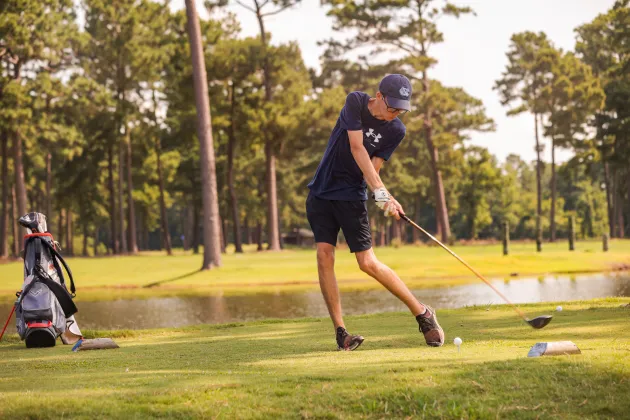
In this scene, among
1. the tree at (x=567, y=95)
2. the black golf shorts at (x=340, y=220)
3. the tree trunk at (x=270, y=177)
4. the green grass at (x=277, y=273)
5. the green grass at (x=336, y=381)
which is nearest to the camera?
the green grass at (x=336, y=381)

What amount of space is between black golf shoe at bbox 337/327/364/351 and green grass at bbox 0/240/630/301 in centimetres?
1849

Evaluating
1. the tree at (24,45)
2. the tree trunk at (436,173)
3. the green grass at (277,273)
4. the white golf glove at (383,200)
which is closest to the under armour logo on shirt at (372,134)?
the white golf glove at (383,200)

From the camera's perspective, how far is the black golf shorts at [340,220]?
781 cm

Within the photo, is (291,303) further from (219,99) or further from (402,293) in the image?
(219,99)

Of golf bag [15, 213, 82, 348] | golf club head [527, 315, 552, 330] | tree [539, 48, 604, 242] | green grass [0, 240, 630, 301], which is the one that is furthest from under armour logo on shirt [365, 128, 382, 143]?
tree [539, 48, 604, 242]

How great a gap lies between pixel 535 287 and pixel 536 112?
42789 millimetres

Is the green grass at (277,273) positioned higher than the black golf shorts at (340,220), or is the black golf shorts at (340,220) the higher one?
the black golf shorts at (340,220)

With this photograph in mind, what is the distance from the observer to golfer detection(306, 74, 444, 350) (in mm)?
7703

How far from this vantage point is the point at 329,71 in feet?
230

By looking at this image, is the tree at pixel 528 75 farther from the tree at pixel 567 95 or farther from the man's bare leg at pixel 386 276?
the man's bare leg at pixel 386 276

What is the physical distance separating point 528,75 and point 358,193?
61.9 metres

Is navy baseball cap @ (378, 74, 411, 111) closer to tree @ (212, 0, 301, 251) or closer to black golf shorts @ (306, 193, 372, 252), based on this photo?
black golf shorts @ (306, 193, 372, 252)

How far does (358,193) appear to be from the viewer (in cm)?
789

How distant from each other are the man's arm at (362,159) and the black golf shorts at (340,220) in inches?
11.0
